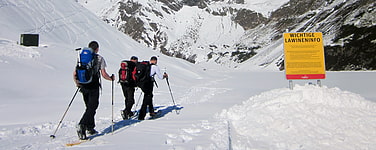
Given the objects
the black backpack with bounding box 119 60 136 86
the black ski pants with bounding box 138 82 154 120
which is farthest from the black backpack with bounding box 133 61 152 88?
the black backpack with bounding box 119 60 136 86

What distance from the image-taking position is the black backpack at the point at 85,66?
4.52 m

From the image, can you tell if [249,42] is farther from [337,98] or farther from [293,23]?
[337,98]

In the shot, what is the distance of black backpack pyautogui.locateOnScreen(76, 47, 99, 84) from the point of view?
4520mm

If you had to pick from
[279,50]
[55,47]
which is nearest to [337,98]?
[55,47]

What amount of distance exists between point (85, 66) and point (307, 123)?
5.00 m

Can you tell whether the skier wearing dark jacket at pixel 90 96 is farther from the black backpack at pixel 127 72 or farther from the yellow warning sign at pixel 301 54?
the yellow warning sign at pixel 301 54

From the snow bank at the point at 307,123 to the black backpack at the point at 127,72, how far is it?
291cm

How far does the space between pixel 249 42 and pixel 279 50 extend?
47091 mm

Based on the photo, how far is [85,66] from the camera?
4.54 metres

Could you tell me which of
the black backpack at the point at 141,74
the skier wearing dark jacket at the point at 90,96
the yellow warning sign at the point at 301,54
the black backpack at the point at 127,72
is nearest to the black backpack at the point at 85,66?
the skier wearing dark jacket at the point at 90,96

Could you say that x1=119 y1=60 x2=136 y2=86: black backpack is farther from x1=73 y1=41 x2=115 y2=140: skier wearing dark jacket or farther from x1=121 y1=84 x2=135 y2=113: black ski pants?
x1=73 y1=41 x2=115 y2=140: skier wearing dark jacket

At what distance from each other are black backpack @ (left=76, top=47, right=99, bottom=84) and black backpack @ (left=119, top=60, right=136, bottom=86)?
2.59 m

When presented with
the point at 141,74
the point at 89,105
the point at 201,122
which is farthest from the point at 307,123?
the point at 89,105

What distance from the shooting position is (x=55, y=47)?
18.3m
